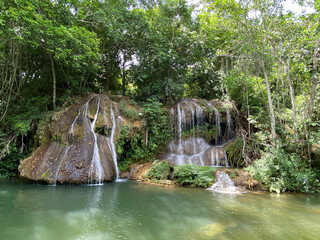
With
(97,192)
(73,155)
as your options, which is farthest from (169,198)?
(73,155)

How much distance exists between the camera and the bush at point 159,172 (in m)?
8.67

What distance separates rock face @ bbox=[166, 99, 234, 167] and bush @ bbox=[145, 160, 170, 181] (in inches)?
96.9

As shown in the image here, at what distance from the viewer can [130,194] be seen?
6531 millimetres

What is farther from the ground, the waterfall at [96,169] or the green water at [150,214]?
the waterfall at [96,169]

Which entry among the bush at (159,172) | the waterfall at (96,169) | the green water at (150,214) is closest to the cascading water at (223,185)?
the green water at (150,214)

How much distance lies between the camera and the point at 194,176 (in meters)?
8.22

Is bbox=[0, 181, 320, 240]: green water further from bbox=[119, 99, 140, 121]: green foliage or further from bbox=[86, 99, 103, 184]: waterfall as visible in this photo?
bbox=[119, 99, 140, 121]: green foliage

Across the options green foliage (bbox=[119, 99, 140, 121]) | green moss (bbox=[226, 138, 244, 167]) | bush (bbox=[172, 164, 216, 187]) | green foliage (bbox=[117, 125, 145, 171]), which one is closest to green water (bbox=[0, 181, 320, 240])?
bush (bbox=[172, 164, 216, 187])

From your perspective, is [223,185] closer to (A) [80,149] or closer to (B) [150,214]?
(B) [150,214]

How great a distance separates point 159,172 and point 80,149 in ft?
11.4

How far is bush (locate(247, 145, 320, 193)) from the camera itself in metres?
7.36

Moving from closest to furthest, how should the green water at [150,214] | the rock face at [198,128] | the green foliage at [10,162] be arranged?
the green water at [150,214] < the green foliage at [10,162] < the rock face at [198,128]

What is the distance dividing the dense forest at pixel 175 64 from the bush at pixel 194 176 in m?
1.85

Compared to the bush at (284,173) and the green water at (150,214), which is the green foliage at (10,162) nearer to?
the green water at (150,214)
